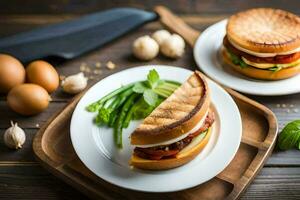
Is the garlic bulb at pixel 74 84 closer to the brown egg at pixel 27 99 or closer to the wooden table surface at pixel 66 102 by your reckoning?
the wooden table surface at pixel 66 102

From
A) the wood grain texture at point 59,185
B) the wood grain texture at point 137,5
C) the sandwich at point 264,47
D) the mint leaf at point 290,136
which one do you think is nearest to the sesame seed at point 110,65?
the sandwich at point 264,47

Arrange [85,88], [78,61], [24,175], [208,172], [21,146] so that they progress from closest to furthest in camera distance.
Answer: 1. [208,172]
2. [24,175]
3. [21,146]
4. [85,88]
5. [78,61]

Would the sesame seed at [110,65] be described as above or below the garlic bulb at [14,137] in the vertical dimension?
above

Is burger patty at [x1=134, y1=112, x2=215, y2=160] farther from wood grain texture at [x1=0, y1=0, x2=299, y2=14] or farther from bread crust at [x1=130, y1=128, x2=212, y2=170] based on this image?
wood grain texture at [x1=0, y1=0, x2=299, y2=14]

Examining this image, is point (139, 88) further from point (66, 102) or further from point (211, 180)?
point (211, 180)

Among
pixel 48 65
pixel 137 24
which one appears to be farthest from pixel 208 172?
pixel 137 24

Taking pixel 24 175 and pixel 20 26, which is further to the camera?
pixel 20 26

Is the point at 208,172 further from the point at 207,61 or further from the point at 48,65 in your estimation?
the point at 48,65

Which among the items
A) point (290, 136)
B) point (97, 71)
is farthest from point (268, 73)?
point (97, 71)
